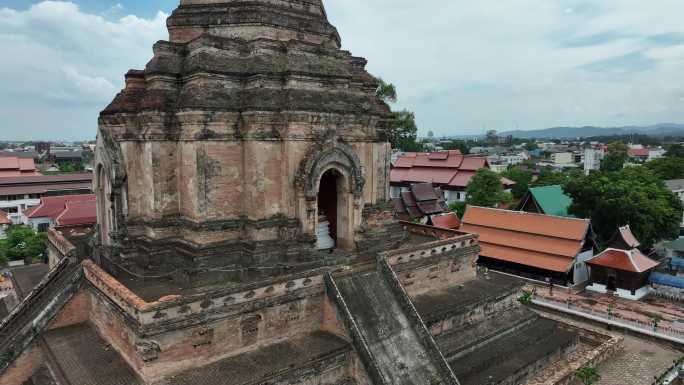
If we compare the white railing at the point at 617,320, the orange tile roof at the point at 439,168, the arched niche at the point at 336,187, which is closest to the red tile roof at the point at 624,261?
the white railing at the point at 617,320

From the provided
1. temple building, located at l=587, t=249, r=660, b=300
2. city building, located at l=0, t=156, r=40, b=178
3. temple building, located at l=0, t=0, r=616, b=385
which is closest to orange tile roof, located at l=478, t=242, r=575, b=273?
temple building, located at l=587, t=249, r=660, b=300

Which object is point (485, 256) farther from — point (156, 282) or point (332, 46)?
point (156, 282)

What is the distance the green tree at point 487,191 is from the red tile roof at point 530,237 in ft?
32.1

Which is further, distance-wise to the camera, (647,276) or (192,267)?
(647,276)

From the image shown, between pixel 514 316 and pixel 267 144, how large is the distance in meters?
11.1

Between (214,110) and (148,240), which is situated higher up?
(214,110)

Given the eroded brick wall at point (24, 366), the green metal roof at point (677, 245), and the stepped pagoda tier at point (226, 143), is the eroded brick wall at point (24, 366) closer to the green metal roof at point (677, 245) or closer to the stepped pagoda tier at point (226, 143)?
the stepped pagoda tier at point (226, 143)

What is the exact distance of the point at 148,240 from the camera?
14695 mm

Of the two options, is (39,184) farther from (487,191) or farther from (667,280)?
(667,280)

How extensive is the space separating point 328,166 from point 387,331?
5.47 meters

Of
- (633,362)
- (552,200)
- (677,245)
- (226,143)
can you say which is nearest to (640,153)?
(677,245)

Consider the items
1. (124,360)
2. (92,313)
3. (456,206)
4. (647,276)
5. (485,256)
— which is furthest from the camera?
(456,206)

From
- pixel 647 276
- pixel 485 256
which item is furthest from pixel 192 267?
pixel 647 276

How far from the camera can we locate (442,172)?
53.1m
